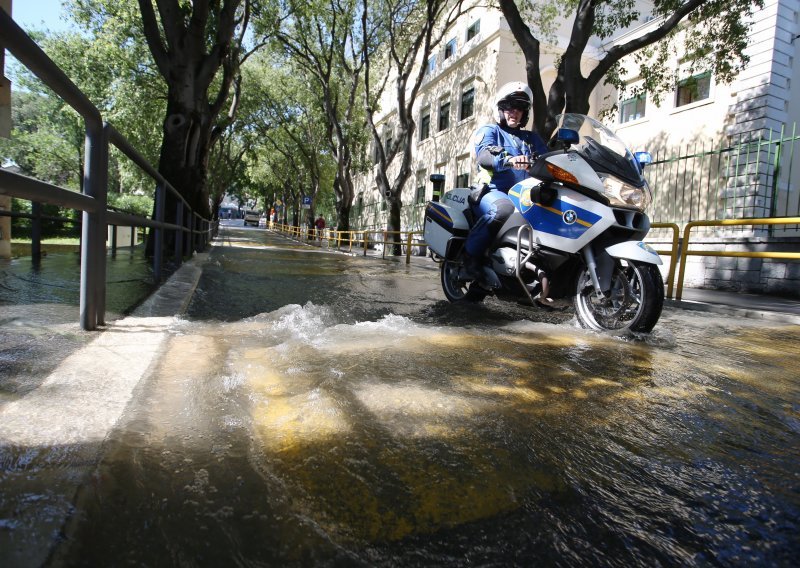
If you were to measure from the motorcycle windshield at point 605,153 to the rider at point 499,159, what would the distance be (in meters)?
0.52

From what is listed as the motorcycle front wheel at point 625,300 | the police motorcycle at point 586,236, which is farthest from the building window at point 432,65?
the motorcycle front wheel at point 625,300

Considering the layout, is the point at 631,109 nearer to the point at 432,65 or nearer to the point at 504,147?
the point at 432,65

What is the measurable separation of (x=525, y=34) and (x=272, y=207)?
58817 millimetres

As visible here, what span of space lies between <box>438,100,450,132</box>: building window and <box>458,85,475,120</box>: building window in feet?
4.49

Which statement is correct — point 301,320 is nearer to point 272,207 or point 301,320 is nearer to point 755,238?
point 755,238

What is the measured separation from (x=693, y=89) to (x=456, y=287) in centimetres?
1364

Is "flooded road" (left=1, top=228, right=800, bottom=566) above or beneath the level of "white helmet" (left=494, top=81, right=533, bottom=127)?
beneath

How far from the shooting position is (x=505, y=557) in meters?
1.08

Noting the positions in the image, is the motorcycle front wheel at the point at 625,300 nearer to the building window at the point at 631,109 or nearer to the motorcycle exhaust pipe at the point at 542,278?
the motorcycle exhaust pipe at the point at 542,278

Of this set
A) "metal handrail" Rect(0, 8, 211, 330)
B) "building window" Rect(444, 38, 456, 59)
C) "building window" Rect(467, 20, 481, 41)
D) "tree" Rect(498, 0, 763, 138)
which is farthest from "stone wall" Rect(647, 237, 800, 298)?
"building window" Rect(444, 38, 456, 59)

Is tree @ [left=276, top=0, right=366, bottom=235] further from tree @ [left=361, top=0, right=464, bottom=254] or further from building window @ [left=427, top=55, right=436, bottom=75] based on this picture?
building window @ [left=427, top=55, right=436, bottom=75]

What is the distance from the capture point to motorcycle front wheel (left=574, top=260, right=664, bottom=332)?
343 cm

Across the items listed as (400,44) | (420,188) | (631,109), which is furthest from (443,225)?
(420,188)

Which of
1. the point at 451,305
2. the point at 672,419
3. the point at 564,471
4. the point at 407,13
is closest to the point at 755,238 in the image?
the point at 451,305
